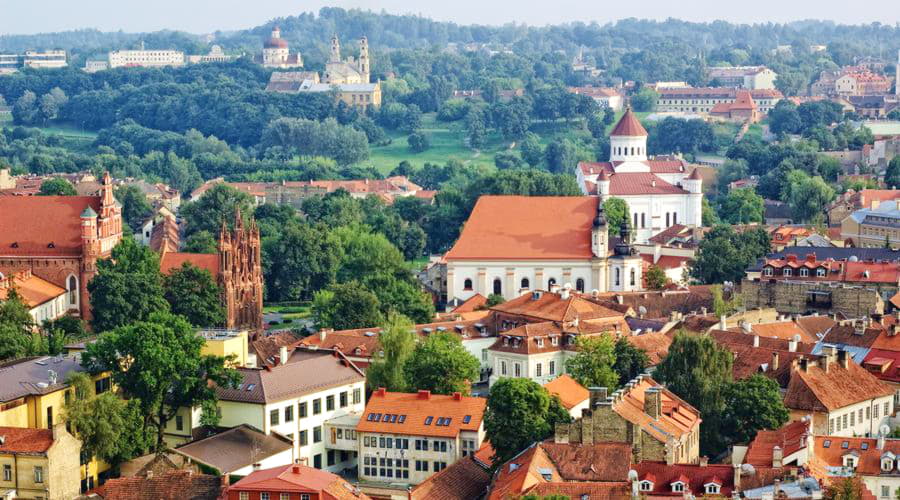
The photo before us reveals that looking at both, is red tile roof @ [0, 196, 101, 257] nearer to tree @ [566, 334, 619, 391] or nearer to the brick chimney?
tree @ [566, 334, 619, 391]

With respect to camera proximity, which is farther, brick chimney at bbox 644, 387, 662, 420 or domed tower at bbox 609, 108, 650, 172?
domed tower at bbox 609, 108, 650, 172

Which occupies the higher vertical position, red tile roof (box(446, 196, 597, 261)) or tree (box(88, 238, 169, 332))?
red tile roof (box(446, 196, 597, 261))

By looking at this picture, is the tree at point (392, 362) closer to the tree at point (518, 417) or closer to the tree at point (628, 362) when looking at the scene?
the tree at point (628, 362)

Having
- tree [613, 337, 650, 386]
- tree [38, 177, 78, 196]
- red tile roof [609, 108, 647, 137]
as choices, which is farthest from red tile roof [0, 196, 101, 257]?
red tile roof [609, 108, 647, 137]

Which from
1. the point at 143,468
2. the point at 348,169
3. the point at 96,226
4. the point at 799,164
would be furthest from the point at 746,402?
the point at 348,169

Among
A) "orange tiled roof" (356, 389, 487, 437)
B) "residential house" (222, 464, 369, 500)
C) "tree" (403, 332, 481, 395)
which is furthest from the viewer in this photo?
"tree" (403, 332, 481, 395)

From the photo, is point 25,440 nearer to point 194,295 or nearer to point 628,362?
point 628,362

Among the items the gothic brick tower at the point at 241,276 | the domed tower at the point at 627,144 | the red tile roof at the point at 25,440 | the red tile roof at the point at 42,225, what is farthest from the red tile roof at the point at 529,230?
the domed tower at the point at 627,144
